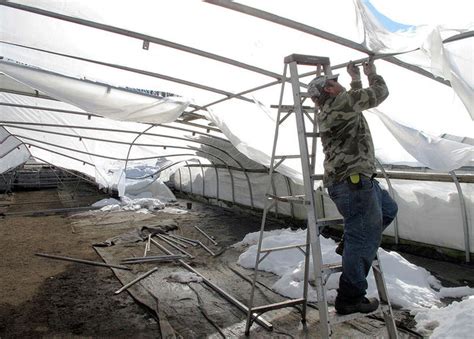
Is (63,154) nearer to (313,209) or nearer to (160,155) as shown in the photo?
(160,155)

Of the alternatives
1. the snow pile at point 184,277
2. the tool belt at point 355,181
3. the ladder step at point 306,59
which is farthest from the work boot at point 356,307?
the snow pile at point 184,277

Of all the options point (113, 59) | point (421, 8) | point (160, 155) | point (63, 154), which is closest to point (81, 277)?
point (113, 59)

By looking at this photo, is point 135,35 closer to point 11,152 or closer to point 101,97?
point 101,97

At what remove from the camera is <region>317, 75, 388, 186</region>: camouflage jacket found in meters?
2.50

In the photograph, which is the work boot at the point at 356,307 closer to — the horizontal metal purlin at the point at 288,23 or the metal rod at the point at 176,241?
the horizontal metal purlin at the point at 288,23

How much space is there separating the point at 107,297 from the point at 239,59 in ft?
12.0

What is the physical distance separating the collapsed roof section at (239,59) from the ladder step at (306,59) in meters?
0.35

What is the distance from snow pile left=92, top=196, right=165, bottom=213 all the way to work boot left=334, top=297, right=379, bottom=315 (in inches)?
451

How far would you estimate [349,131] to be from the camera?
2607mm

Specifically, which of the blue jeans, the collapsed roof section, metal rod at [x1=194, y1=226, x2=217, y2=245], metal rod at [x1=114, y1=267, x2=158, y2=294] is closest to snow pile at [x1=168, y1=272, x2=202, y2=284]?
metal rod at [x1=114, y1=267, x2=158, y2=294]

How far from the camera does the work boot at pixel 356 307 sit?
101 inches

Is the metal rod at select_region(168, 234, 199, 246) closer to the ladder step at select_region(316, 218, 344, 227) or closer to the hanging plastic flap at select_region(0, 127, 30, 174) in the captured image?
the ladder step at select_region(316, 218, 344, 227)

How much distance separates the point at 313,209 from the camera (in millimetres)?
2725

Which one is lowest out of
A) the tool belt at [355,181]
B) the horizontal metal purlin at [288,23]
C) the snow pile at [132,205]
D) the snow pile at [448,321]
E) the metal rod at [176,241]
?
the snow pile at [132,205]
